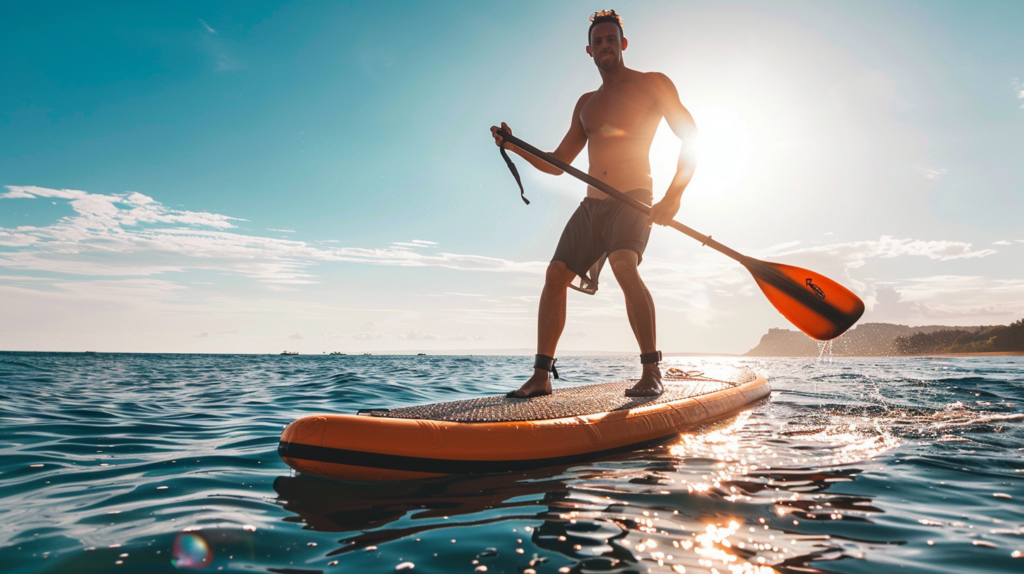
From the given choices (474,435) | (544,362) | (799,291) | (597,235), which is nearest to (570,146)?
(597,235)

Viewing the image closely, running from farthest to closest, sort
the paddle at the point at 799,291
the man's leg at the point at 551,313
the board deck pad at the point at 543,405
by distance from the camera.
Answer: the paddle at the point at 799,291
the man's leg at the point at 551,313
the board deck pad at the point at 543,405

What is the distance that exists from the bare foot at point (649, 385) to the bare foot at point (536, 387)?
602 millimetres

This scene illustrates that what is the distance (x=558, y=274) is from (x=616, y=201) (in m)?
0.71

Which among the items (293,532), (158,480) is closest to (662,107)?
(293,532)

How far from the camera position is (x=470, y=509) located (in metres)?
2.04

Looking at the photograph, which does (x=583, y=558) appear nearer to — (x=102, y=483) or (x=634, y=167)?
(x=102, y=483)

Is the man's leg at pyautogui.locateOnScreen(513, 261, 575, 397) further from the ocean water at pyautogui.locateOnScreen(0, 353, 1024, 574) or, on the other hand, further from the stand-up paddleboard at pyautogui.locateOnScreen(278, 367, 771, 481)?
the ocean water at pyautogui.locateOnScreen(0, 353, 1024, 574)

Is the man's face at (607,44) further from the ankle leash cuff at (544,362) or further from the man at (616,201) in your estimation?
the ankle leash cuff at (544,362)

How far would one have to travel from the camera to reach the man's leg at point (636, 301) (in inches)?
150

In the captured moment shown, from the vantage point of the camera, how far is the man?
388cm

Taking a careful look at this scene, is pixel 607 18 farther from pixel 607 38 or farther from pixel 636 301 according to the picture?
pixel 636 301

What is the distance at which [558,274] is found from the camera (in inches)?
161

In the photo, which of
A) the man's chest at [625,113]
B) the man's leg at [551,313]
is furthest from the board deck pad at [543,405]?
Result: the man's chest at [625,113]

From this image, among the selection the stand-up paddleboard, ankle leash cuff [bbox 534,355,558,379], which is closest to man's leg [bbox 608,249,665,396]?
the stand-up paddleboard
